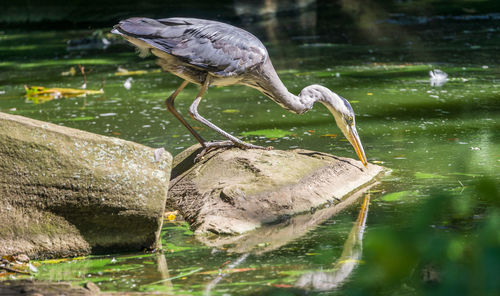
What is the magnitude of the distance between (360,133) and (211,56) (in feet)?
7.35

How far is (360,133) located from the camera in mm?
7383

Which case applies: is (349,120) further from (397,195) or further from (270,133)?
(270,133)

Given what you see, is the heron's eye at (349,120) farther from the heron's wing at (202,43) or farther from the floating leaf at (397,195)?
the floating leaf at (397,195)

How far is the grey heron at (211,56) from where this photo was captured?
5.75 meters

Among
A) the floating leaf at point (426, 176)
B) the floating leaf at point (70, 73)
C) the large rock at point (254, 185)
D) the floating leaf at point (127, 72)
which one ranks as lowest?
the floating leaf at point (127, 72)

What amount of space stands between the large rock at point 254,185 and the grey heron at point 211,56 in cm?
24

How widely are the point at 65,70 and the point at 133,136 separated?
6.51m

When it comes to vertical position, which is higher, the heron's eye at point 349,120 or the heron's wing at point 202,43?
the heron's wing at point 202,43

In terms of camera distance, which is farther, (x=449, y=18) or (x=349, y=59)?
(x=449, y=18)

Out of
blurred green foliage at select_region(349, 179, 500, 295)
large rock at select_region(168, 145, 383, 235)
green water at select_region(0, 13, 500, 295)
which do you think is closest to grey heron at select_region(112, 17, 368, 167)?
large rock at select_region(168, 145, 383, 235)

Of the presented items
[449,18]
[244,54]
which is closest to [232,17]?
[449,18]

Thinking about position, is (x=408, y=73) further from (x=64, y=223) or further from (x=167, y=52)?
(x=64, y=223)

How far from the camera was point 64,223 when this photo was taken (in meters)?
4.11

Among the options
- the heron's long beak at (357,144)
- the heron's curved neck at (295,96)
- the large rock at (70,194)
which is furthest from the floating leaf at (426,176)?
the large rock at (70,194)
